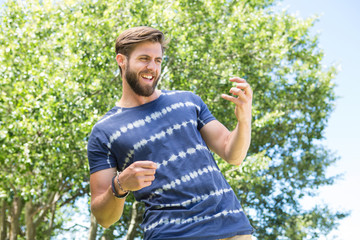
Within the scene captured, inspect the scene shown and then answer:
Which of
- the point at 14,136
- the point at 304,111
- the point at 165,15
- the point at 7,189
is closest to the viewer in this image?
the point at 14,136

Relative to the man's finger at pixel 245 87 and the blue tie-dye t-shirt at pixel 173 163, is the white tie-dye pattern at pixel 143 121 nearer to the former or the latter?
the blue tie-dye t-shirt at pixel 173 163

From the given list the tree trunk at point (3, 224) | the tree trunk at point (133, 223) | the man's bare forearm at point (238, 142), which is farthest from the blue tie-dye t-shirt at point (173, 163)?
the tree trunk at point (3, 224)

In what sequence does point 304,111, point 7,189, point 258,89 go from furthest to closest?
point 304,111 → point 258,89 → point 7,189

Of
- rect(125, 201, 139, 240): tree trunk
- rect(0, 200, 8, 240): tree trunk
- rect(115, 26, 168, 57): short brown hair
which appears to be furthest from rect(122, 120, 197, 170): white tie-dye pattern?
rect(0, 200, 8, 240): tree trunk

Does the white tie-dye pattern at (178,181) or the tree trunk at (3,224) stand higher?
the tree trunk at (3,224)

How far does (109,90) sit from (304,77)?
26.2 ft

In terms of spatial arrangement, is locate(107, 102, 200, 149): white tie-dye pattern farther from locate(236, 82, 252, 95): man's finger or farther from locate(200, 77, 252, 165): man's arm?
locate(236, 82, 252, 95): man's finger

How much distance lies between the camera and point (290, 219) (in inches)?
656

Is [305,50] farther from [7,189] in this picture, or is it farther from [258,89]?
[7,189]

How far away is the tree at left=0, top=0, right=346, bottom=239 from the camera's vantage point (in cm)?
1041

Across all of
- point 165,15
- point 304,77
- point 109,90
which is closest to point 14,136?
point 109,90

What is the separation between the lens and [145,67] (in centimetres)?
249

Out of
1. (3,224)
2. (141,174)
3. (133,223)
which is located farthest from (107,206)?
(3,224)

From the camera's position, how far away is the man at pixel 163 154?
7.04 ft
